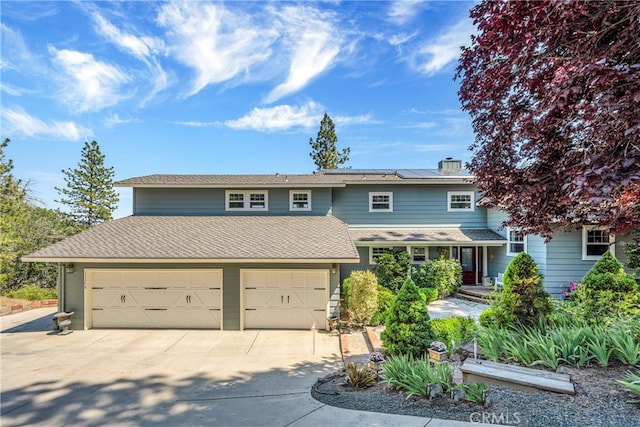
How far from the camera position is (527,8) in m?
3.57

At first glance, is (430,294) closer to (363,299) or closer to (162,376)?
(363,299)

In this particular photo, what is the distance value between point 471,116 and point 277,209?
10249 millimetres

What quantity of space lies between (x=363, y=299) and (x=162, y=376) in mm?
5761

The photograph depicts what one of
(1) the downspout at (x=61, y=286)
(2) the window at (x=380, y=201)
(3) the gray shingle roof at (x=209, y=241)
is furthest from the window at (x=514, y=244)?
(1) the downspout at (x=61, y=286)

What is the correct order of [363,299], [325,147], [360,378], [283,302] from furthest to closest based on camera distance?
1. [325,147]
2. [283,302]
3. [363,299]
4. [360,378]

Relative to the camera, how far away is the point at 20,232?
17359 millimetres

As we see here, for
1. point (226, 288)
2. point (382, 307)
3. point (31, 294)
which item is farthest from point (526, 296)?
point (31, 294)

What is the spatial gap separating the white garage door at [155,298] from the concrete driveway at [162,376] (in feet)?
1.32

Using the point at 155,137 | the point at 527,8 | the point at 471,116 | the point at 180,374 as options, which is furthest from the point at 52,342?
the point at 527,8

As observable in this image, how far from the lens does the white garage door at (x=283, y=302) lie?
32.6 feet

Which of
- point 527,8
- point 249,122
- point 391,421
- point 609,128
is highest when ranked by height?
point 249,122

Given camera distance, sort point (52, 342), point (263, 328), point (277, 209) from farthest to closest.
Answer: point (277, 209) → point (263, 328) → point (52, 342)

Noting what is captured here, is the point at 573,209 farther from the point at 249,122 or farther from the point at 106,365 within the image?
the point at 249,122

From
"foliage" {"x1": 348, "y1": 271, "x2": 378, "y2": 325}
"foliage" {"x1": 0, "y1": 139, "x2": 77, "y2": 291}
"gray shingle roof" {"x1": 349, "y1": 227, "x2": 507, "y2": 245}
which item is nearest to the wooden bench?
"foliage" {"x1": 348, "y1": 271, "x2": 378, "y2": 325}
